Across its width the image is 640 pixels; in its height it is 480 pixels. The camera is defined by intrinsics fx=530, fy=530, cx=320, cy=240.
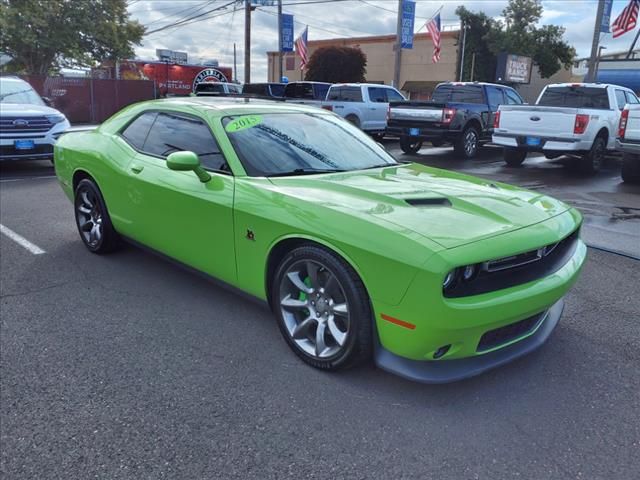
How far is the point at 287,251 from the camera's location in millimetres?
3154

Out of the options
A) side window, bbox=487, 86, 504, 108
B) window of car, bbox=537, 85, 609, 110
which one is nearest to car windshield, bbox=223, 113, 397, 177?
window of car, bbox=537, 85, 609, 110

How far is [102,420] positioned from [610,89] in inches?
479

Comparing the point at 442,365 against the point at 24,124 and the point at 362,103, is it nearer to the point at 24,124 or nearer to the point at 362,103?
the point at 24,124

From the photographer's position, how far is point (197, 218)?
3639mm

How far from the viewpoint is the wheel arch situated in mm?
2725

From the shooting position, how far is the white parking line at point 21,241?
5.24 meters

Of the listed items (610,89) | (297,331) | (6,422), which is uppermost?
(610,89)

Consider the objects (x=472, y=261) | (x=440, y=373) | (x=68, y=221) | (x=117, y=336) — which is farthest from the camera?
(x=68, y=221)

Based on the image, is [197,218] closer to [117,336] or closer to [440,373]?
[117,336]

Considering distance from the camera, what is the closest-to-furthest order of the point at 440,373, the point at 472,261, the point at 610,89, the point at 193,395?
the point at 472,261 < the point at 440,373 < the point at 193,395 < the point at 610,89

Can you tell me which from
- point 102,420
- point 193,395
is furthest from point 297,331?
point 102,420

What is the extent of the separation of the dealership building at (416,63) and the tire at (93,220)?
35.5 meters

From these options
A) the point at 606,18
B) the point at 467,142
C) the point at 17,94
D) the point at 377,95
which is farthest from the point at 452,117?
the point at 606,18

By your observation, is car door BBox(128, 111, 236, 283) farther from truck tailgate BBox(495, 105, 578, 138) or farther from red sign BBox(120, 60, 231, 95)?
red sign BBox(120, 60, 231, 95)
